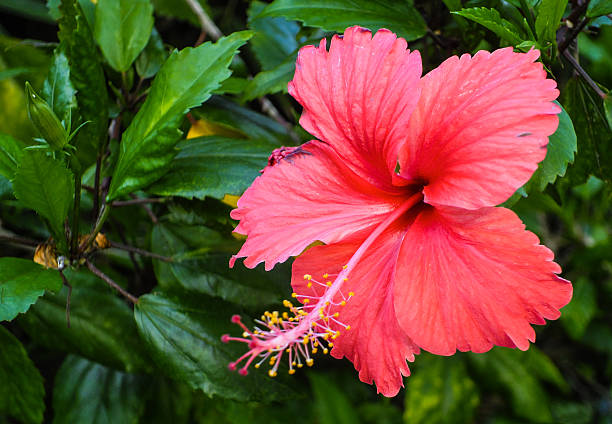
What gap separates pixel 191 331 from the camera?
0.93 m

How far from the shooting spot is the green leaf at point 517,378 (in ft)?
5.61

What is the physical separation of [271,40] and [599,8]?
82 centimetres

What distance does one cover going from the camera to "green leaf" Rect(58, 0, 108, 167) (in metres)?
0.88

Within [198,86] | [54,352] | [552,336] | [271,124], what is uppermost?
[198,86]

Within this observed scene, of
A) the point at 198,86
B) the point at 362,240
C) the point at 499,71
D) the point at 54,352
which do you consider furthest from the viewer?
the point at 54,352

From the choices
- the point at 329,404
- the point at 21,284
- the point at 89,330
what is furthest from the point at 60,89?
the point at 329,404

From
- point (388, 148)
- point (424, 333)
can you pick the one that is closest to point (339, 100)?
point (388, 148)

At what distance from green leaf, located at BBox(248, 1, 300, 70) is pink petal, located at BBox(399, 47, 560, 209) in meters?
0.74

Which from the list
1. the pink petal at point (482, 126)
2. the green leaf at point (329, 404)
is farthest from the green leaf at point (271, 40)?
the green leaf at point (329, 404)

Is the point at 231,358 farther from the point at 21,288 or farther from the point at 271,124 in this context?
the point at 271,124

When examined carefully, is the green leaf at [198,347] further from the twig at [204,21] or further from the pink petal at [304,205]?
the twig at [204,21]

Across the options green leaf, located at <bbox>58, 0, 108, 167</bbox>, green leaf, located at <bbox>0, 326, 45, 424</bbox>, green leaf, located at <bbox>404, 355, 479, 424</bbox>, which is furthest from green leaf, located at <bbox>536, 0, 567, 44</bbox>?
green leaf, located at <bbox>404, 355, 479, 424</bbox>

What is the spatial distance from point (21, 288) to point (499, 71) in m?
0.70

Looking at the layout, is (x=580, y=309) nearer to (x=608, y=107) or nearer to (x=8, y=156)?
(x=608, y=107)
